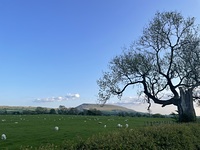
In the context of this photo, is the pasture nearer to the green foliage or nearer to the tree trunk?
the green foliage

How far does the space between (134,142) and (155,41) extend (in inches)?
851

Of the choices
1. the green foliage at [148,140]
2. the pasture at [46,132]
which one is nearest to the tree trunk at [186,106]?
the pasture at [46,132]

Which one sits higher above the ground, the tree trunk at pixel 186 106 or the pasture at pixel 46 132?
the tree trunk at pixel 186 106

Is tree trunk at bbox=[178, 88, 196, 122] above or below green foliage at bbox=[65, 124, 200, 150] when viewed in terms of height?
above

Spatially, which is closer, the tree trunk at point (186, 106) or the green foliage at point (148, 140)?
the green foliage at point (148, 140)

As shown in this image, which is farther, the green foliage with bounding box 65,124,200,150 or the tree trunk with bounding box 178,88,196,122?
the tree trunk with bounding box 178,88,196,122

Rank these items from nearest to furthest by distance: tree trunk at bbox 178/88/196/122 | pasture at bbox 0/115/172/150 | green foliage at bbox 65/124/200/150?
green foliage at bbox 65/124/200/150 → pasture at bbox 0/115/172/150 → tree trunk at bbox 178/88/196/122

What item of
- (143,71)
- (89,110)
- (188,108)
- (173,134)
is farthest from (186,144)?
(89,110)

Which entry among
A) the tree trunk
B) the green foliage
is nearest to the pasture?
the green foliage

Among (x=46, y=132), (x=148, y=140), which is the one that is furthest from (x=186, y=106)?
(x=148, y=140)

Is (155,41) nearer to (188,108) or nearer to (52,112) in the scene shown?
(188,108)

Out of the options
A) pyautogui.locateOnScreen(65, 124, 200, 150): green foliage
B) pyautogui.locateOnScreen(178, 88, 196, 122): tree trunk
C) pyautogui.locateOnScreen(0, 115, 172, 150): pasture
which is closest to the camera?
pyautogui.locateOnScreen(65, 124, 200, 150): green foliage

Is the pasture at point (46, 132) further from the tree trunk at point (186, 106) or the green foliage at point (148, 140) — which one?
the tree trunk at point (186, 106)

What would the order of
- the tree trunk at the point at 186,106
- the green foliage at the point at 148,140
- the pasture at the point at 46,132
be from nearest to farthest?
the green foliage at the point at 148,140, the pasture at the point at 46,132, the tree trunk at the point at 186,106
